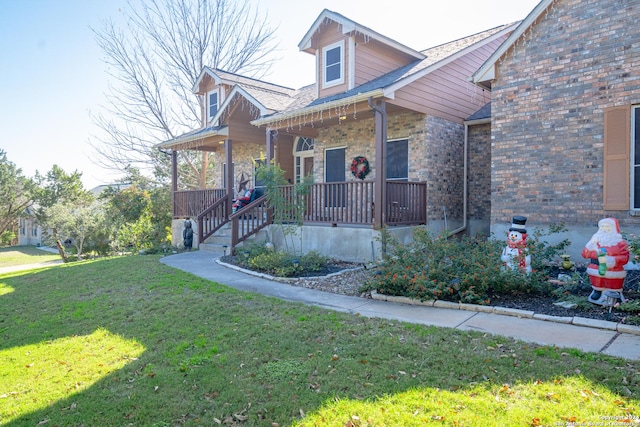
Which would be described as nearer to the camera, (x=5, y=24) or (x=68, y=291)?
(x=68, y=291)

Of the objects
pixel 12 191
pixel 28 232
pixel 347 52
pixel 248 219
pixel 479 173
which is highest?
pixel 347 52

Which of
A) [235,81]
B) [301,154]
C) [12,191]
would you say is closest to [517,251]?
[301,154]

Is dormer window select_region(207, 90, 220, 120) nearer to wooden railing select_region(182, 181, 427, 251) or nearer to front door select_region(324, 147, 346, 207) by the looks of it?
front door select_region(324, 147, 346, 207)

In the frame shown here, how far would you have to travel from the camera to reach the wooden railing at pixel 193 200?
14.0 m

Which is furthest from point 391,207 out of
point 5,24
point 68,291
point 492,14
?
point 5,24

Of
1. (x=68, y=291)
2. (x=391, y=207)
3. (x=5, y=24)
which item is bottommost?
(x=68, y=291)

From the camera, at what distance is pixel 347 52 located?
12.0 m

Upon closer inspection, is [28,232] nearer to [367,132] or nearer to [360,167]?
[360,167]

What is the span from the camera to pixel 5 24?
41.4 ft

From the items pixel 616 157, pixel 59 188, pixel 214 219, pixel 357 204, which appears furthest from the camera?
pixel 59 188

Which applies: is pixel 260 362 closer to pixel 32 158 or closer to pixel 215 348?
pixel 215 348

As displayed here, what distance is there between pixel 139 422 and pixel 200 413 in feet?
1.45

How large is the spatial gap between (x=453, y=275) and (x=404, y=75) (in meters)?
6.03

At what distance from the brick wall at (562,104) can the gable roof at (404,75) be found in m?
2.12
